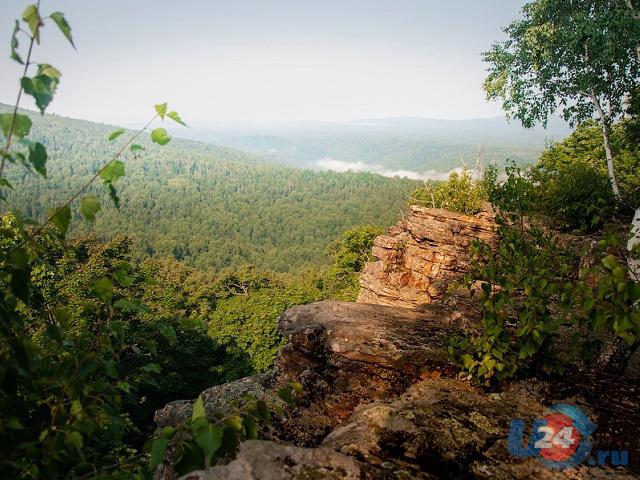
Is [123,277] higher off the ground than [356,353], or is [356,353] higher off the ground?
[123,277]

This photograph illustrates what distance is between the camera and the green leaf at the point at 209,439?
169 centimetres

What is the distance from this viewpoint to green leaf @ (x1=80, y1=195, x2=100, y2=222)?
1.88m

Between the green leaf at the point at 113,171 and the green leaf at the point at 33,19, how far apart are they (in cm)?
59

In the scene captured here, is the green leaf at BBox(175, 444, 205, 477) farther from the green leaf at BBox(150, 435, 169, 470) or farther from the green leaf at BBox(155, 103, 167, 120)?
the green leaf at BBox(155, 103, 167, 120)

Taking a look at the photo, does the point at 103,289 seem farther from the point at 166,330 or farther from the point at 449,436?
the point at 449,436

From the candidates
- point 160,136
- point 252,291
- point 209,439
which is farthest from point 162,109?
point 252,291

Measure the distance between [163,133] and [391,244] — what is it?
17302 millimetres

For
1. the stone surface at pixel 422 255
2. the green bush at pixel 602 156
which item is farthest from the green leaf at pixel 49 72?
the stone surface at pixel 422 255

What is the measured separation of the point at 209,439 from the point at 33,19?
1.97 metres

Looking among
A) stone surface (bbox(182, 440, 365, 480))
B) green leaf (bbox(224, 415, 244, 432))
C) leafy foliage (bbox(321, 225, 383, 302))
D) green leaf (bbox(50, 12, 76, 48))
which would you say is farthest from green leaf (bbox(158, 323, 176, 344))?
leafy foliage (bbox(321, 225, 383, 302))

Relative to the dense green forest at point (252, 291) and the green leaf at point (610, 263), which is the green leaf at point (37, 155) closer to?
the dense green forest at point (252, 291)

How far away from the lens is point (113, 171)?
189cm

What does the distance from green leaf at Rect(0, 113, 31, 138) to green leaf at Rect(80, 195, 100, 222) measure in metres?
0.36

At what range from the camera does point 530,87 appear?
43.1 ft
